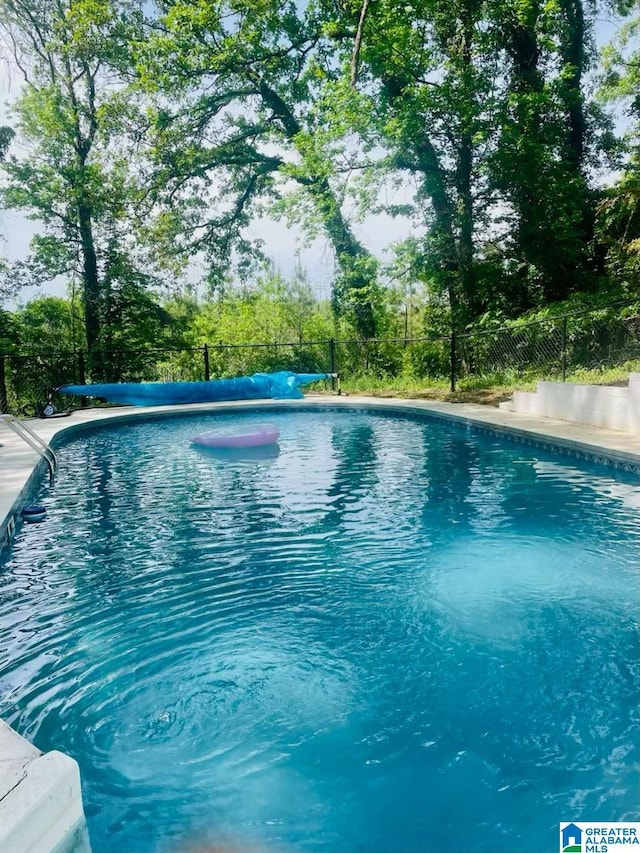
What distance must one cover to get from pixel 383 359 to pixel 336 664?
1285cm

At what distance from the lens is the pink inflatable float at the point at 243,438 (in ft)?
26.3

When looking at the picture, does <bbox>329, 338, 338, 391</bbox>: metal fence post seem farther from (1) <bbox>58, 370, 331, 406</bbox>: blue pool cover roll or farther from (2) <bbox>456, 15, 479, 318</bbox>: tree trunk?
(2) <bbox>456, 15, 479, 318</bbox>: tree trunk

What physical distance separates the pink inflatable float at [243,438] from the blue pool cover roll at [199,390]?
497 centimetres

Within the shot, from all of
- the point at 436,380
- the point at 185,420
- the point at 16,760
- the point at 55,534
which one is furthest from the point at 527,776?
the point at 436,380

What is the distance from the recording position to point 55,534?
188 inches

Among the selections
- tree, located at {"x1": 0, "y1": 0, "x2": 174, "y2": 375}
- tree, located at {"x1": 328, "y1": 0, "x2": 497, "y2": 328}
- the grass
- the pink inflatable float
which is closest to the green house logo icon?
the pink inflatable float

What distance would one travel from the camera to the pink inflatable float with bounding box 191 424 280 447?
8.01m

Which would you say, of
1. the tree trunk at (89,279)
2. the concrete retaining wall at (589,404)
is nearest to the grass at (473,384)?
the concrete retaining wall at (589,404)

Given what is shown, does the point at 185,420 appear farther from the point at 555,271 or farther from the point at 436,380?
the point at 555,271

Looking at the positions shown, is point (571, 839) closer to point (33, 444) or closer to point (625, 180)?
point (33, 444)

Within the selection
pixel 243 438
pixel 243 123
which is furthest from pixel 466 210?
pixel 243 438

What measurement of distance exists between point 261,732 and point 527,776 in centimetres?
93

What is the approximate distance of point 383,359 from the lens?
15.3 metres

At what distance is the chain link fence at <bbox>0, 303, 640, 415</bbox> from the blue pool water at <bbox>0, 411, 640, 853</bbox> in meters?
5.69
